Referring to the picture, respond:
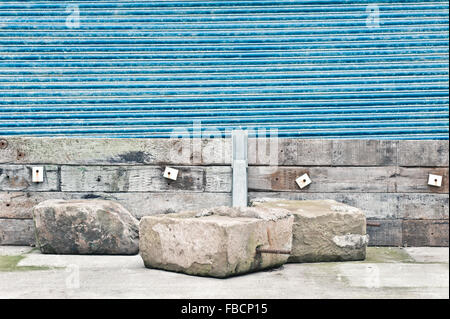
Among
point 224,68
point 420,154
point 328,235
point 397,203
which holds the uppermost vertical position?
point 224,68

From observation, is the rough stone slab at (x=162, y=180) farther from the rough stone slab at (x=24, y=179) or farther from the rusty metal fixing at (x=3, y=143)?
the rusty metal fixing at (x=3, y=143)

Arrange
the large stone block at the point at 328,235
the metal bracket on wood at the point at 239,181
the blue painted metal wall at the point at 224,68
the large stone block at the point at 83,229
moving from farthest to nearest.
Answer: the blue painted metal wall at the point at 224,68, the metal bracket on wood at the point at 239,181, the large stone block at the point at 83,229, the large stone block at the point at 328,235

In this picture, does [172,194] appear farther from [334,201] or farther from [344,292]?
[344,292]

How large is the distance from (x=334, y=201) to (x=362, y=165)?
640 mm

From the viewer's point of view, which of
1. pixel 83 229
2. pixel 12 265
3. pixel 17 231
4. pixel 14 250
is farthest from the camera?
pixel 17 231

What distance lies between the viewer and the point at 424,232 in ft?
26.2

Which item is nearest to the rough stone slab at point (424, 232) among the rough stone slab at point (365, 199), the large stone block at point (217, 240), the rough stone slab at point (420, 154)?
the rough stone slab at point (365, 199)

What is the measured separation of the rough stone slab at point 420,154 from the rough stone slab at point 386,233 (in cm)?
68

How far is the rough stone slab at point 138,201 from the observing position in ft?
26.2

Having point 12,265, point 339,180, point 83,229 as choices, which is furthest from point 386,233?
point 12,265

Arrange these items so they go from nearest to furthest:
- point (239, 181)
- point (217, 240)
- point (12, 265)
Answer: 1. point (217, 240)
2. point (12, 265)
3. point (239, 181)

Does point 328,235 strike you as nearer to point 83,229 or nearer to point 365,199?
point 365,199

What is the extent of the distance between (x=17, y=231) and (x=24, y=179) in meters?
0.60

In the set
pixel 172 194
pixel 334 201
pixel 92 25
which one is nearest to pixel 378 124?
pixel 334 201
